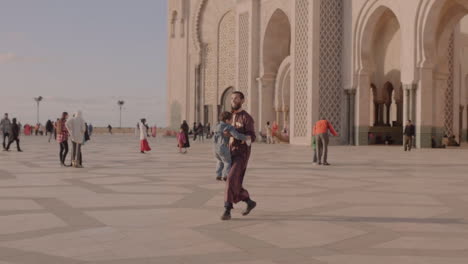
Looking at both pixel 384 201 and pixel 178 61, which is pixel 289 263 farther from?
pixel 178 61

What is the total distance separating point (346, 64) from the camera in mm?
19281

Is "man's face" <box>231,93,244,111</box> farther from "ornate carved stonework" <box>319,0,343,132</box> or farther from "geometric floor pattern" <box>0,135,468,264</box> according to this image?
"ornate carved stonework" <box>319,0,343,132</box>

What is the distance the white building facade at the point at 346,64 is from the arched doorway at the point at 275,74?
0.15ft

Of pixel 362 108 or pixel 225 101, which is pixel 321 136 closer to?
pixel 362 108

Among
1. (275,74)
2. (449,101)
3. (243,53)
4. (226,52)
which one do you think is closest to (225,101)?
(226,52)

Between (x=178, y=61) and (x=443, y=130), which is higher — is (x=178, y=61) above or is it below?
above

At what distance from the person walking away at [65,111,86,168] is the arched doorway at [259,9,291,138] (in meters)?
14.0

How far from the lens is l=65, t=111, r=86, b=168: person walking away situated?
9469 millimetres

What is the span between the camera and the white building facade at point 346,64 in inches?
663

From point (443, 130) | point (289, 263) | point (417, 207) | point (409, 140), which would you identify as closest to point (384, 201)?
point (417, 207)

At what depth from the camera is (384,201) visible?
17.3ft

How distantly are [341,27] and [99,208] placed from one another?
1622cm

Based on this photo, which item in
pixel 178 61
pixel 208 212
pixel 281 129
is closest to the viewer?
pixel 208 212

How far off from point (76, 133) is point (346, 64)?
12.1m
